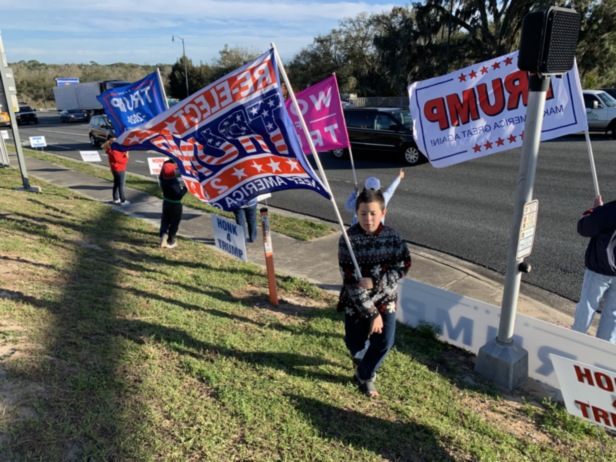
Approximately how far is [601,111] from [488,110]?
16904mm

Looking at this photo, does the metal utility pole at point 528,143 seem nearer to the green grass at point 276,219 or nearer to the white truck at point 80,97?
the green grass at point 276,219

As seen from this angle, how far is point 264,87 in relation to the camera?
382 centimetres

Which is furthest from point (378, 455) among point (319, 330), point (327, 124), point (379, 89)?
point (379, 89)

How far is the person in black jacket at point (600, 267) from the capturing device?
3.50 m

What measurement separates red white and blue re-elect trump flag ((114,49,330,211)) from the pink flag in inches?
64.3

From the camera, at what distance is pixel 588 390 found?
2832mm

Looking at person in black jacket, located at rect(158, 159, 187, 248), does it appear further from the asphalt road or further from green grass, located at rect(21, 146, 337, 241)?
the asphalt road

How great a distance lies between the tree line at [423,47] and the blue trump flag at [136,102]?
963 inches

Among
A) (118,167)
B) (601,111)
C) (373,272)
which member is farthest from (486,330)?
(601,111)

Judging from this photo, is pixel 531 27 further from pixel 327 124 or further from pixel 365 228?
pixel 327 124

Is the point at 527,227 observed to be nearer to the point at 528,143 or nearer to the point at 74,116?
the point at 528,143

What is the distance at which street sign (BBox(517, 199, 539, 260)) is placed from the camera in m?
3.35

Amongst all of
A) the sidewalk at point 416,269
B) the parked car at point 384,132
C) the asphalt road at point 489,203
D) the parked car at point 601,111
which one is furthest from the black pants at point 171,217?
the parked car at point 601,111

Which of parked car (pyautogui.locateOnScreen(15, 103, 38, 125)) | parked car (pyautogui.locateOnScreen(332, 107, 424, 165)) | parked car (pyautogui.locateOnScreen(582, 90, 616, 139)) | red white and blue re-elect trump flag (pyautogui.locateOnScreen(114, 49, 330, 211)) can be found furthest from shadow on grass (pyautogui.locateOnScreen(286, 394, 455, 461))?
parked car (pyautogui.locateOnScreen(15, 103, 38, 125))
